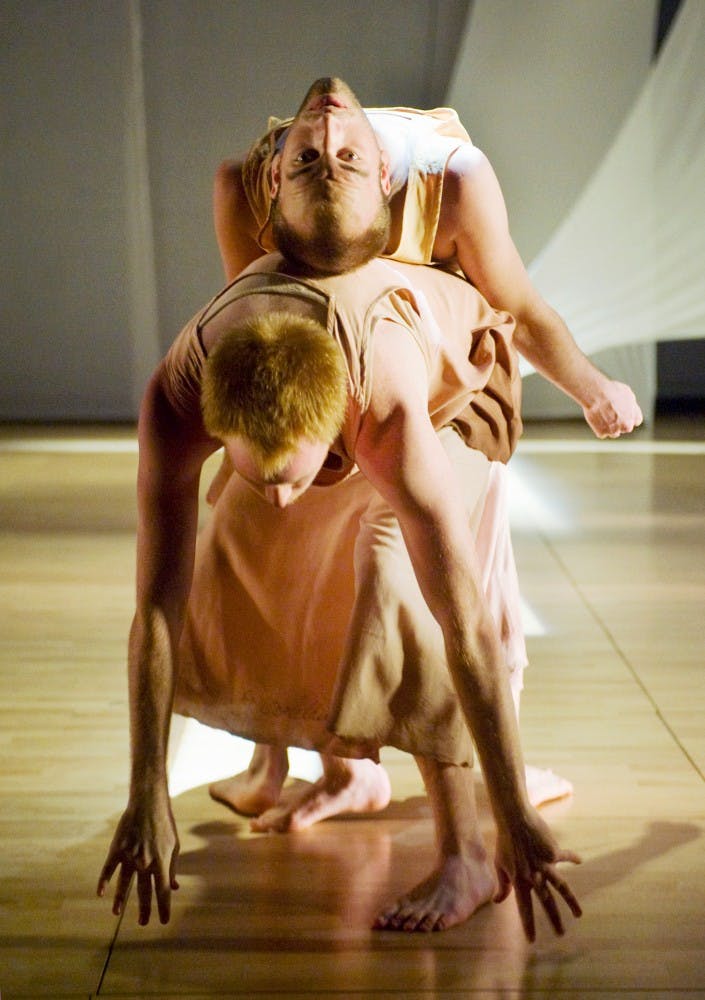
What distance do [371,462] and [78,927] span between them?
85cm

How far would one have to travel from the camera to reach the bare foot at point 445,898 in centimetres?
215

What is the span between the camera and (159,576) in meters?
2.05

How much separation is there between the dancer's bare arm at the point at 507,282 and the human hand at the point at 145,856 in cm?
98

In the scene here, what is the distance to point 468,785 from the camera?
2.27 meters

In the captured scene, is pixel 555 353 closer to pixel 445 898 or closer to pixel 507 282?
pixel 507 282

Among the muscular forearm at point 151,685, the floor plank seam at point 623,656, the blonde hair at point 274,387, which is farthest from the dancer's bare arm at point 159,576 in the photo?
the floor plank seam at point 623,656

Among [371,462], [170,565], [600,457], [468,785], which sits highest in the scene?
[371,462]

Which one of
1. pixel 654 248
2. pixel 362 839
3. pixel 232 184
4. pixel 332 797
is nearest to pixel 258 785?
pixel 332 797

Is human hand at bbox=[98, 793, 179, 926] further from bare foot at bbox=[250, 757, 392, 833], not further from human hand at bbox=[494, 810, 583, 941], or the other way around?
bare foot at bbox=[250, 757, 392, 833]

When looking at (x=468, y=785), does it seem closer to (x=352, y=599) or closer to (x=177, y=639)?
(x=352, y=599)

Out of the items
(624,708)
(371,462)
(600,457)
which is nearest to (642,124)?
(600,457)

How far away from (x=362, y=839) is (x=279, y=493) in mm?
848

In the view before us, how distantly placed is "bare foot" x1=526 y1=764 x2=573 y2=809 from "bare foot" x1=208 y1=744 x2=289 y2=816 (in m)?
0.46

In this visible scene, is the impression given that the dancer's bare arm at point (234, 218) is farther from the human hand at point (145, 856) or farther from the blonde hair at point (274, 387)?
the human hand at point (145, 856)
